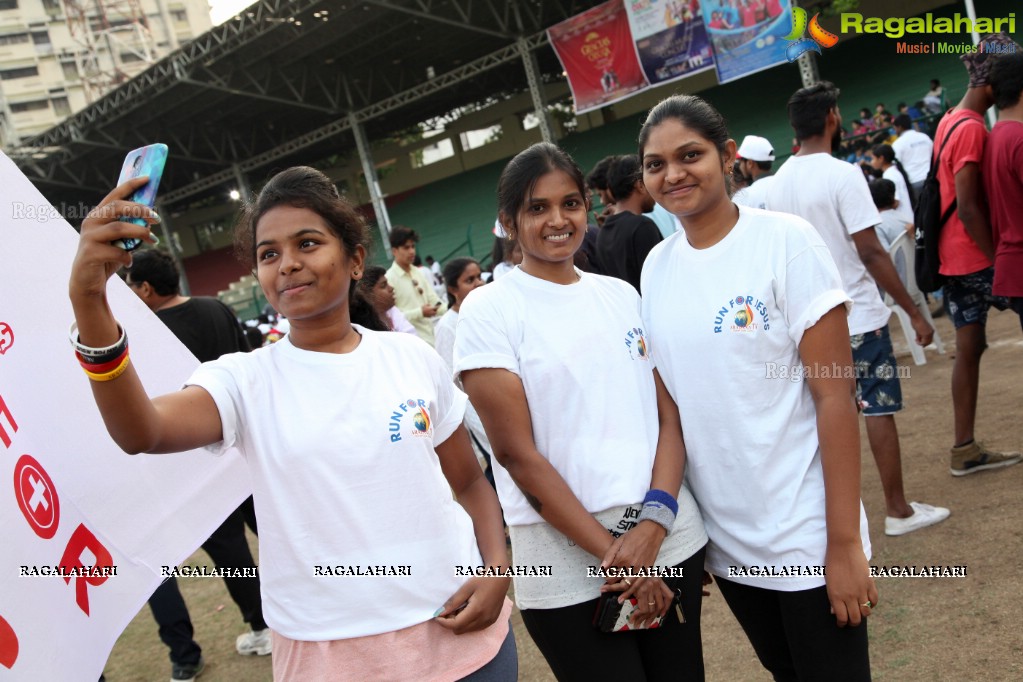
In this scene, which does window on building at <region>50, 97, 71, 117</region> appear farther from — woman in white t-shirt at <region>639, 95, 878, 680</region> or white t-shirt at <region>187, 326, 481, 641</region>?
woman in white t-shirt at <region>639, 95, 878, 680</region>

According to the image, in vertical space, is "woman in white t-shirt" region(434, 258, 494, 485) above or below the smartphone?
below

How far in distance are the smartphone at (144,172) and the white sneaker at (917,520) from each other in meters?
3.21

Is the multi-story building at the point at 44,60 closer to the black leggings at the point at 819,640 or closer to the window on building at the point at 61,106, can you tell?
the window on building at the point at 61,106

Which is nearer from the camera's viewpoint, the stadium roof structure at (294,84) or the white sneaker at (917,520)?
the white sneaker at (917,520)

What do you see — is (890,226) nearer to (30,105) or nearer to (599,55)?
(599,55)

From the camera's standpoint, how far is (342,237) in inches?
67.0

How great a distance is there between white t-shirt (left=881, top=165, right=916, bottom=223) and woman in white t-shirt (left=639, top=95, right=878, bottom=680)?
5538 millimetres

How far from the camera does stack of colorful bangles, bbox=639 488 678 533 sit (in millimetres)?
1741

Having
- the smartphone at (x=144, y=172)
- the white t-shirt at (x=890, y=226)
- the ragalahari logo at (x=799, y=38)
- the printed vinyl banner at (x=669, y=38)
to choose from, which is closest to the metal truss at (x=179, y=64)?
the printed vinyl banner at (x=669, y=38)

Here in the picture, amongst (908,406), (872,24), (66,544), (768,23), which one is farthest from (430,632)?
(872,24)

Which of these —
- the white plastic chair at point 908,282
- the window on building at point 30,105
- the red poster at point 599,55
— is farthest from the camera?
the window on building at point 30,105

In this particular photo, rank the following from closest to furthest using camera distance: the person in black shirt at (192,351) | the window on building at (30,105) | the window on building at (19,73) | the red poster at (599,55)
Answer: the person in black shirt at (192,351) → the red poster at (599,55) → the window on building at (19,73) → the window on building at (30,105)

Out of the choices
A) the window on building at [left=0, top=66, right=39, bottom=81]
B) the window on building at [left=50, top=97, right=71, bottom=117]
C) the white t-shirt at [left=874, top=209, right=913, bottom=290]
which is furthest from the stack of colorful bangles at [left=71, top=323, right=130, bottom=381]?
the window on building at [left=0, top=66, right=39, bottom=81]

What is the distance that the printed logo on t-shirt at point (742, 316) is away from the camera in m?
1.76
